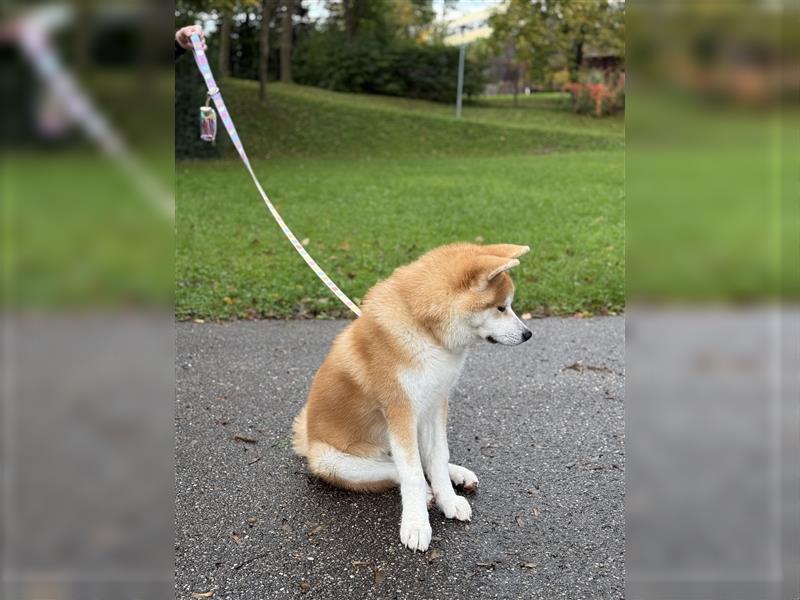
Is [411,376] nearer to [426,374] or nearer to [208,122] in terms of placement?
[426,374]

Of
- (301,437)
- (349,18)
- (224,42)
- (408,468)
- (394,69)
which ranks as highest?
(349,18)

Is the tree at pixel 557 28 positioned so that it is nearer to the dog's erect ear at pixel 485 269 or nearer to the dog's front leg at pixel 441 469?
the dog's erect ear at pixel 485 269

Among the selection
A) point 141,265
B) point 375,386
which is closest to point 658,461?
point 141,265

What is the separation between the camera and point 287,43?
1154 inches

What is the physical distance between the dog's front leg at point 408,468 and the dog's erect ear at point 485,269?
0.69 meters

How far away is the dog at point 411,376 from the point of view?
128 inches

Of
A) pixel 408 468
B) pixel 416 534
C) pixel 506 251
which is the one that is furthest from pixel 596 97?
pixel 416 534

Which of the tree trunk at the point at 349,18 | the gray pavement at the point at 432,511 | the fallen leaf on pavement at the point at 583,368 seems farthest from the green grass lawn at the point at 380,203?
the tree trunk at the point at 349,18

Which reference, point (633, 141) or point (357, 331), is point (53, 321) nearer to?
point (633, 141)

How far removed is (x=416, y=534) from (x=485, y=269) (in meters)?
1.35

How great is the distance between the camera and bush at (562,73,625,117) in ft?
88.1

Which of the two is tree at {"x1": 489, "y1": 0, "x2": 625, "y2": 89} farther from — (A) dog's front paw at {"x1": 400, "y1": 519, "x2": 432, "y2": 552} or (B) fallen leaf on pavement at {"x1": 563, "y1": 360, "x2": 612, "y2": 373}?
(A) dog's front paw at {"x1": 400, "y1": 519, "x2": 432, "y2": 552}

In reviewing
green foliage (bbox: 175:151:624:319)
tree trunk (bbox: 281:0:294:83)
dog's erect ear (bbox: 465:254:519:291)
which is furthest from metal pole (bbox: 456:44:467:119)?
dog's erect ear (bbox: 465:254:519:291)

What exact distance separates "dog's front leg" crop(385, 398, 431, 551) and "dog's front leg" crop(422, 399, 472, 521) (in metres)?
0.25
